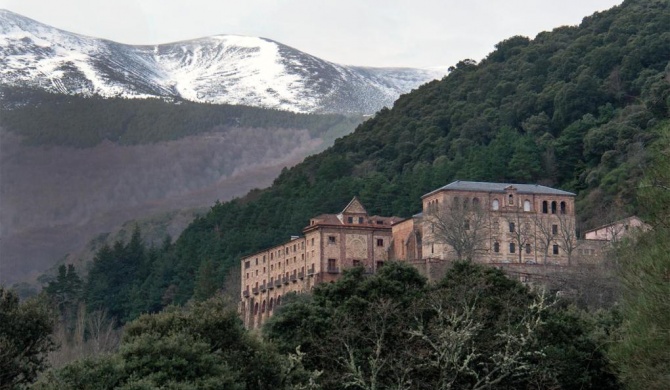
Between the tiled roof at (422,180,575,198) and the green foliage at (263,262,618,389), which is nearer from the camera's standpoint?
the green foliage at (263,262,618,389)

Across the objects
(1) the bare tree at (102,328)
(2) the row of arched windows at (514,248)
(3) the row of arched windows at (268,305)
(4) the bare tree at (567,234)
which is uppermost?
(4) the bare tree at (567,234)

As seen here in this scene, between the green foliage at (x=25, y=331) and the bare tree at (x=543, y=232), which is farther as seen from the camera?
the bare tree at (x=543, y=232)

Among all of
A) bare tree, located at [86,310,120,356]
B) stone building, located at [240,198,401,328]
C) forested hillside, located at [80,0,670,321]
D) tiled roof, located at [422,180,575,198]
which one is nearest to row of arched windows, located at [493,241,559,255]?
tiled roof, located at [422,180,575,198]

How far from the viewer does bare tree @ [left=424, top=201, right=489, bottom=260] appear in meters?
73.9

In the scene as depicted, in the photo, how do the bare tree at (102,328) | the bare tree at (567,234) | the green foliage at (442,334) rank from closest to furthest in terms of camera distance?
the green foliage at (442,334) < the bare tree at (567,234) < the bare tree at (102,328)

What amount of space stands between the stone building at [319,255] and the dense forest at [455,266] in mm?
5328

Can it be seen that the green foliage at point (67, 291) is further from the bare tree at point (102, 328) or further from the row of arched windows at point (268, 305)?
the row of arched windows at point (268, 305)

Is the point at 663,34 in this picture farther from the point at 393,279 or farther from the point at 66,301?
the point at 393,279

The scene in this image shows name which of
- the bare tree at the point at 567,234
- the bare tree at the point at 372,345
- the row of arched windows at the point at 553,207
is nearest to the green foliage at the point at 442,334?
the bare tree at the point at 372,345

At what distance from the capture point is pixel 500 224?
78.3 m

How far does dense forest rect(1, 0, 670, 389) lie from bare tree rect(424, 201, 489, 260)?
10.1 meters

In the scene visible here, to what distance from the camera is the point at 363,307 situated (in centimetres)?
3753

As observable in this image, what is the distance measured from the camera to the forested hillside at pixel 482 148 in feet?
307

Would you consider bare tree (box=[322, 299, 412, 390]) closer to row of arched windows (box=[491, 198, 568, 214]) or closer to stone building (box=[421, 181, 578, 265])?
stone building (box=[421, 181, 578, 265])
